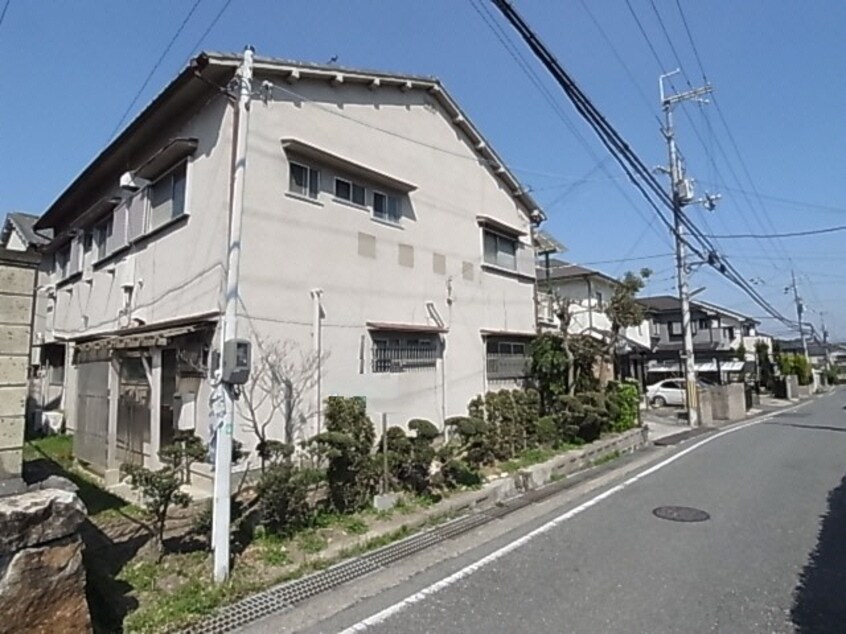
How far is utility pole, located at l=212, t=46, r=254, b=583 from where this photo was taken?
16.5 ft

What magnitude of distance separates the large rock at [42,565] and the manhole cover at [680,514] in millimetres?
6748

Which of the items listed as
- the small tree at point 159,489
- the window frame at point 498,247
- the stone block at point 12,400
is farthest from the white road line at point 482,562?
the window frame at point 498,247

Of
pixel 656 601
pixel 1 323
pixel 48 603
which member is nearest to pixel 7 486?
pixel 48 603

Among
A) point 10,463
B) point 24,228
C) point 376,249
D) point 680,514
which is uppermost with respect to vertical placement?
point 24,228

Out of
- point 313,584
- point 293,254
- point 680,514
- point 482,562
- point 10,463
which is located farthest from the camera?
point 293,254

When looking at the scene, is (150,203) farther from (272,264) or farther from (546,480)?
(546,480)

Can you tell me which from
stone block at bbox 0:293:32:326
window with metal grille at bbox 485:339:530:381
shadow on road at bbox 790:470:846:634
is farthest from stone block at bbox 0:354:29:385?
window with metal grille at bbox 485:339:530:381

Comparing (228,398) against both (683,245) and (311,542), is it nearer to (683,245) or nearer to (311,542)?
(311,542)

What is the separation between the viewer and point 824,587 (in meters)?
4.71

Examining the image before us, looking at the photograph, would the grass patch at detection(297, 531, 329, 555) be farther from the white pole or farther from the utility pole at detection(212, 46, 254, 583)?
the white pole

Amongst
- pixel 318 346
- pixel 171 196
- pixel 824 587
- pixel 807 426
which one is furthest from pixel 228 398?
pixel 807 426

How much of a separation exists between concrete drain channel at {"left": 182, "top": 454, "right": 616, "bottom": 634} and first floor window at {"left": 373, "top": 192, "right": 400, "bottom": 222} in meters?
6.68

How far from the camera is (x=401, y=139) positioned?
1229 cm

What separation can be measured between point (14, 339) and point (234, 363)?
70.4 inches
